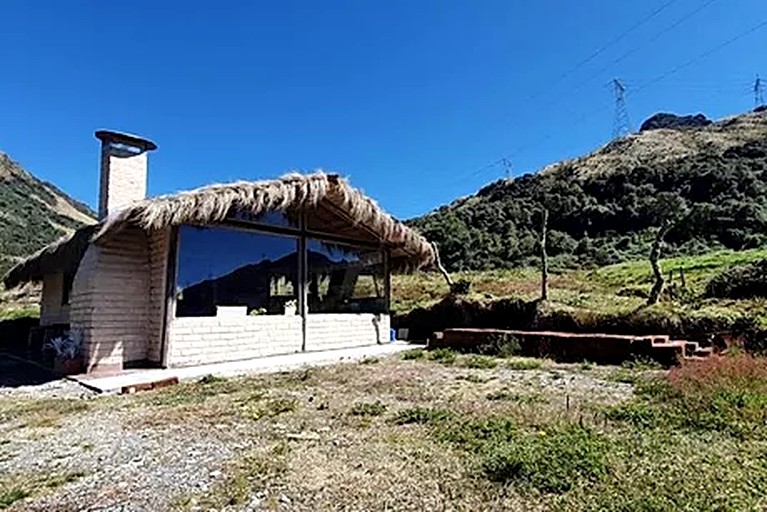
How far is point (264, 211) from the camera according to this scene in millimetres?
10211

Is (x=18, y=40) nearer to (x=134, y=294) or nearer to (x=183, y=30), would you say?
(x=183, y=30)

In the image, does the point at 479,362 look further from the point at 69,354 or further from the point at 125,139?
the point at 125,139

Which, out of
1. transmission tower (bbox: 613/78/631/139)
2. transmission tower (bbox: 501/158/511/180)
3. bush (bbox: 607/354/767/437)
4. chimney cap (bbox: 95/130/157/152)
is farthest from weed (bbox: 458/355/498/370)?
transmission tower (bbox: 613/78/631/139)

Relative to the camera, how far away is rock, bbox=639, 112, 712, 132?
2608 inches

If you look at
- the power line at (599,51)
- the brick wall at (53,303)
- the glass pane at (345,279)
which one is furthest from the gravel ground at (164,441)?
the power line at (599,51)

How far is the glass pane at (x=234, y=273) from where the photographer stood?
911 cm

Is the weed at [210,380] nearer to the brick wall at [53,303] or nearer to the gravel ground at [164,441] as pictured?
the gravel ground at [164,441]

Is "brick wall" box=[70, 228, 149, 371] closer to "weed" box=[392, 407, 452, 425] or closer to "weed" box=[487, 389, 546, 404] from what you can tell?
"weed" box=[392, 407, 452, 425]

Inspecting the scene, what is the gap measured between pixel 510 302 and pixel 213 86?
1211 centimetres

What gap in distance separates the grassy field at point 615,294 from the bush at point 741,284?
35 centimetres

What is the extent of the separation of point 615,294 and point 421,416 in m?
9.77

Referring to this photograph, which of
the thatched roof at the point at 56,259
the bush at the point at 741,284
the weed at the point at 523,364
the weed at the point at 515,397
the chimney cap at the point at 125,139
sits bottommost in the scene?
the weed at the point at 515,397

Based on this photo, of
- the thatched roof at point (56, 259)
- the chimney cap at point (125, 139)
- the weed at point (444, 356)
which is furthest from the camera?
the chimney cap at point (125, 139)

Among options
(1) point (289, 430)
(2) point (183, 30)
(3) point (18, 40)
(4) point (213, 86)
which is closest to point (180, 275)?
(1) point (289, 430)
